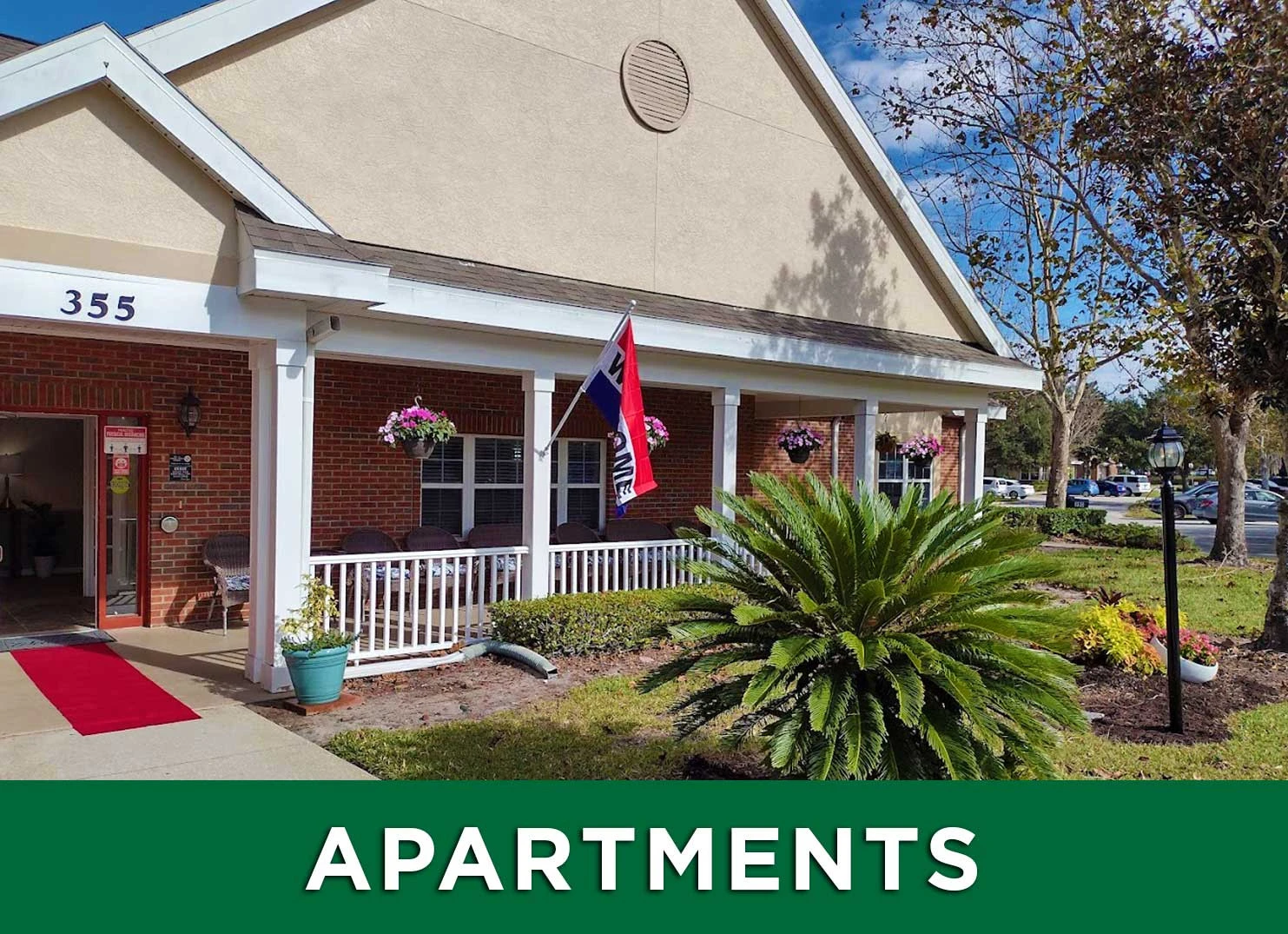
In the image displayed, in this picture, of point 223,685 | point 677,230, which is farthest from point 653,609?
point 677,230

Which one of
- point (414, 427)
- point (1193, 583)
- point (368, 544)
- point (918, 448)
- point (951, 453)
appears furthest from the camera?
point (951, 453)

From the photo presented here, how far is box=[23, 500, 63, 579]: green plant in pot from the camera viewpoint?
44.4ft

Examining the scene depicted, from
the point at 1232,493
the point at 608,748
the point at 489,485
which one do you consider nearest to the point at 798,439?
the point at 489,485

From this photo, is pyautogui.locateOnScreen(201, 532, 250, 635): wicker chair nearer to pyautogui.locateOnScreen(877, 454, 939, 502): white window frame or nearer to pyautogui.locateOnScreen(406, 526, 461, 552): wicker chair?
pyautogui.locateOnScreen(406, 526, 461, 552): wicker chair

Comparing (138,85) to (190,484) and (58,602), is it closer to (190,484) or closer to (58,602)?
(190,484)

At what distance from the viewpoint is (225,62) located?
27.3 feet

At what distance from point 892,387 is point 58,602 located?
11162 millimetres

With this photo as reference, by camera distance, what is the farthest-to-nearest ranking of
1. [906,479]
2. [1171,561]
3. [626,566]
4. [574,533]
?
[906,479] < [574,533] < [626,566] < [1171,561]

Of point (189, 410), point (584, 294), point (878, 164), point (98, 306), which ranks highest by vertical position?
point (878, 164)

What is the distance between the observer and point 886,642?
14.1 ft

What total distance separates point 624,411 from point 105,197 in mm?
4302

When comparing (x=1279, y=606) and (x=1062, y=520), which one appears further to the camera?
(x=1062, y=520)

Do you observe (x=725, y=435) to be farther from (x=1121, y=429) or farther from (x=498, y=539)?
(x=1121, y=429)

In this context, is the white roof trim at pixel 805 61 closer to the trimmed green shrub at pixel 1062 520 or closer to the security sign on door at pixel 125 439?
the security sign on door at pixel 125 439
